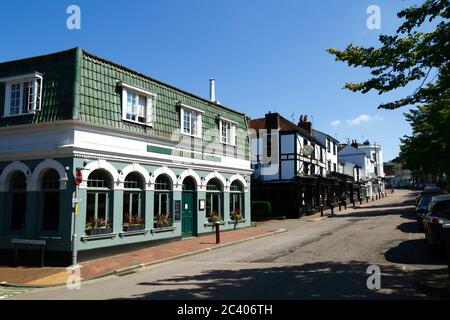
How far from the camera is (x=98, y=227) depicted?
587 inches

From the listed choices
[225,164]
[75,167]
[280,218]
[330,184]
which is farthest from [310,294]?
[330,184]

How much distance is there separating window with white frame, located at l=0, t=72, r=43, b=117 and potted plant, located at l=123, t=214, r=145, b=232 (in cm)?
540

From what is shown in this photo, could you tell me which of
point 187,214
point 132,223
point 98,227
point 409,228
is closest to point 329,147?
point 409,228

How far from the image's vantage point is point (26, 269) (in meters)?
13.7

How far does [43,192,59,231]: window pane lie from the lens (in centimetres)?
1471

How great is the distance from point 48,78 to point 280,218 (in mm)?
22710

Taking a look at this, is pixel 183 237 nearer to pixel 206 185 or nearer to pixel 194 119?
pixel 206 185

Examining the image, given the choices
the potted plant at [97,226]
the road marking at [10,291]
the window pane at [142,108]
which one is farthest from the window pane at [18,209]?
the window pane at [142,108]

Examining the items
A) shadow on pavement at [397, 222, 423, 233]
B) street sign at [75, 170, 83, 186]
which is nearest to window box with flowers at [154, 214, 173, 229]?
street sign at [75, 170, 83, 186]

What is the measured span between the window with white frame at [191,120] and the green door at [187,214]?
125 inches

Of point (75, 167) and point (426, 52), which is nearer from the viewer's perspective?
point (426, 52)

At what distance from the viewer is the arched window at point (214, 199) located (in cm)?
2239

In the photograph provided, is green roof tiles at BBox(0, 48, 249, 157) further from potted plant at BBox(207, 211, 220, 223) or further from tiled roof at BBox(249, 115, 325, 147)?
tiled roof at BBox(249, 115, 325, 147)
